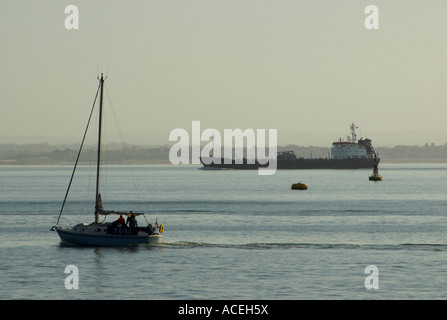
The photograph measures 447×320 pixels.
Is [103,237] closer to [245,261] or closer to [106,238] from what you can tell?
[106,238]

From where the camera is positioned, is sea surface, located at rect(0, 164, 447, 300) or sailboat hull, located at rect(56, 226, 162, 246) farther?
sailboat hull, located at rect(56, 226, 162, 246)

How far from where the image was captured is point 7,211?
93562mm

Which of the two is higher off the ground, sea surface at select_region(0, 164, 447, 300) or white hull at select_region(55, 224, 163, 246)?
white hull at select_region(55, 224, 163, 246)

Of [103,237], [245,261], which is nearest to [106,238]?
[103,237]

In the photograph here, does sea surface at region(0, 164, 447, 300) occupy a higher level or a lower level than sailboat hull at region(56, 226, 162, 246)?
lower

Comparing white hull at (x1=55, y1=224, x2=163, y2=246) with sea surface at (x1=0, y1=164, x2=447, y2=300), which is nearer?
sea surface at (x1=0, y1=164, x2=447, y2=300)

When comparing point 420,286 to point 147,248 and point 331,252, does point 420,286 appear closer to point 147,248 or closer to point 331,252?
point 331,252

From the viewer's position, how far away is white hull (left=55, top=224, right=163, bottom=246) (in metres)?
50.2

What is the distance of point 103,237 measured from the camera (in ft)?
166

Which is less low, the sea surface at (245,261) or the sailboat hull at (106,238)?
the sailboat hull at (106,238)

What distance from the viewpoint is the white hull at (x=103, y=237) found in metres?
50.2

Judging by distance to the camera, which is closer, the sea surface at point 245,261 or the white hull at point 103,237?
the sea surface at point 245,261
